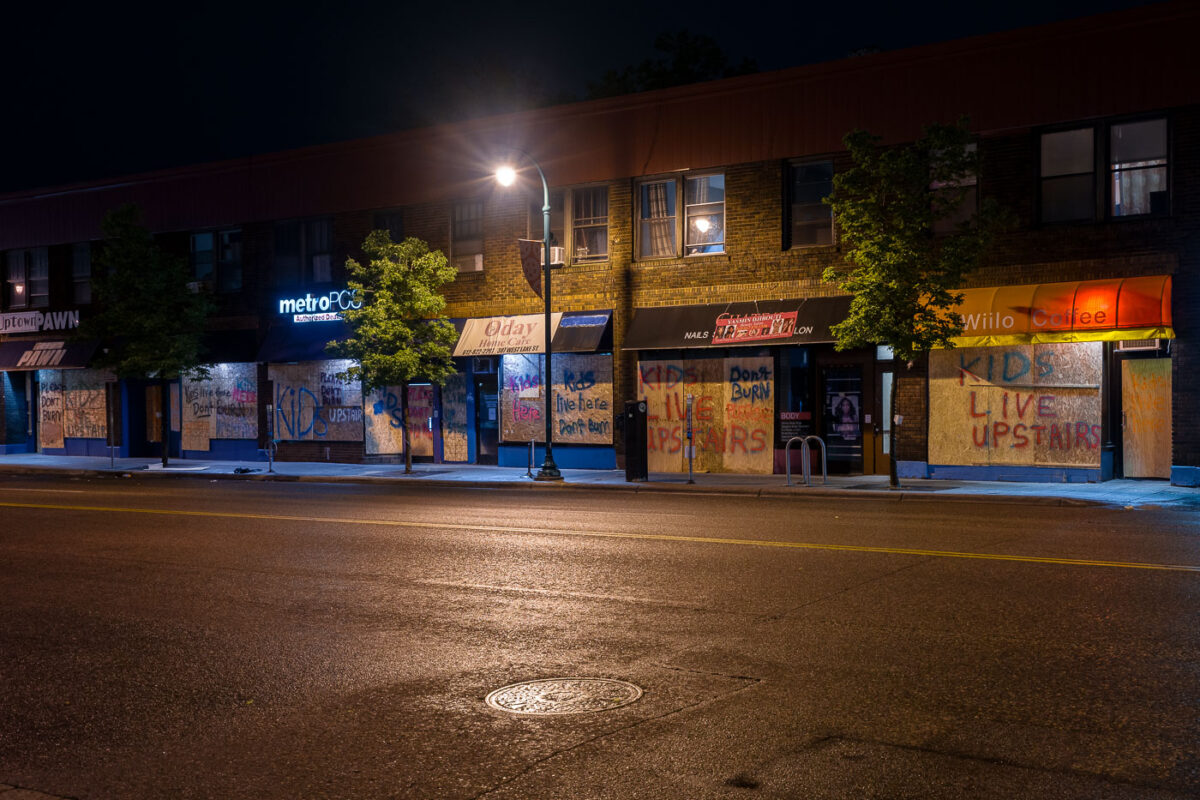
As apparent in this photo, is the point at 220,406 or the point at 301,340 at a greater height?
the point at 301,340

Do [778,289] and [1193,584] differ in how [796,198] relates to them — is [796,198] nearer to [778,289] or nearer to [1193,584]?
[778,289]

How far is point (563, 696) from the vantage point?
250 inches

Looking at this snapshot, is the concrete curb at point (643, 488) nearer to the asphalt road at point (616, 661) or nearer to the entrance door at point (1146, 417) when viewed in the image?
the asphalt road at point (616, 661)

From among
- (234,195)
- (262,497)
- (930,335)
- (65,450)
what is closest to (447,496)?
(262,497)

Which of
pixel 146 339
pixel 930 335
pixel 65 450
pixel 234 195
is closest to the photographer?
pixel 930 335

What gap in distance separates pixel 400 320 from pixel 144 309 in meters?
9.04

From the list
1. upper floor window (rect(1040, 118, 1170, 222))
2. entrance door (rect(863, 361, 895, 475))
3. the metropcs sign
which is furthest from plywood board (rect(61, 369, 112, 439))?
upper floor window (rect(1040, 118, 1170, 222))

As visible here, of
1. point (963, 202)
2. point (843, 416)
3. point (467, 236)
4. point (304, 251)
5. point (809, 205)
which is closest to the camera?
point (963, 202)

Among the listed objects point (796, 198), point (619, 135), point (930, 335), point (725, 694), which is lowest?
point (725, 694)

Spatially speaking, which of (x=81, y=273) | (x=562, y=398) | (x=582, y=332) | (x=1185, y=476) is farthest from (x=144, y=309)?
(x=1185, y=476)

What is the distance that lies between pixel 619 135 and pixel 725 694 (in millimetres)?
21128

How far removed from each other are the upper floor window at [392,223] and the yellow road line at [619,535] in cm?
1320

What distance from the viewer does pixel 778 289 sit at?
2373 cm

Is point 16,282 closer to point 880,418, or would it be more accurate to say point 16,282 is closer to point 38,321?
point 38,321
